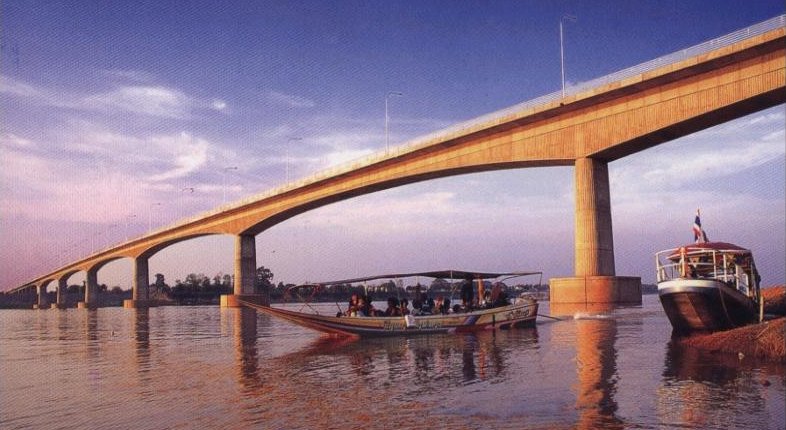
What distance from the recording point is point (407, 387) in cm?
1238

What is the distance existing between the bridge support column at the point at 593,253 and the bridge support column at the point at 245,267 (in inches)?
1824

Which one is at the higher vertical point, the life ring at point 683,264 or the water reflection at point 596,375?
the life ring at point 683,264

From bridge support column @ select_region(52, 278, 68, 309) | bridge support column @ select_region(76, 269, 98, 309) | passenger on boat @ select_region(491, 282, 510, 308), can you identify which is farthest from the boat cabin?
bridge support column @ select_region(52, 278, 68, 309)

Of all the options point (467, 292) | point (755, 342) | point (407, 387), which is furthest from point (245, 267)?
point (755, 342)

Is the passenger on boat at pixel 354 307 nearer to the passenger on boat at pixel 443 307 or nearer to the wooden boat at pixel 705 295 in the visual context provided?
the passenger on boat at pixel 443 307

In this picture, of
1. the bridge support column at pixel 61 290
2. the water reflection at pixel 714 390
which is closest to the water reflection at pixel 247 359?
the water reflection at pixel 714 390

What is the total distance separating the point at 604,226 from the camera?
39.0 meters

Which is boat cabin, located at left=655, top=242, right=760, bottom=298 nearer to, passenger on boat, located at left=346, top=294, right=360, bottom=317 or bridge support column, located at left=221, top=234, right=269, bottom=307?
passenger on boat, located at left=346, top=294, right=360, bottom=317

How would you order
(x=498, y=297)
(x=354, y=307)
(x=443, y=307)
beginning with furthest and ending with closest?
(x=498, y=297), (x=443, y=307), (x=354, y=307)

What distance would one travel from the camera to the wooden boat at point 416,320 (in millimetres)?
23453

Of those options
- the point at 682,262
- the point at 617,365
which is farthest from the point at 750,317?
the point at 617,365

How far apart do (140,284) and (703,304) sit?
99.1 meters

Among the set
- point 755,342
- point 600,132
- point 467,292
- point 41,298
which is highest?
point 600,132

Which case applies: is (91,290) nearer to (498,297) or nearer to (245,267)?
(245,267)
